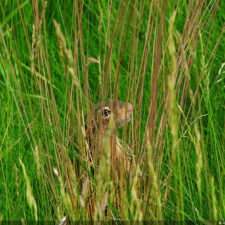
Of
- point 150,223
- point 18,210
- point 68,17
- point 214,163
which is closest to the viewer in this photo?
point 150,223

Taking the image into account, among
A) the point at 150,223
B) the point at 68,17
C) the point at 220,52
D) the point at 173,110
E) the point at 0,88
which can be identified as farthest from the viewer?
the point at 68,17

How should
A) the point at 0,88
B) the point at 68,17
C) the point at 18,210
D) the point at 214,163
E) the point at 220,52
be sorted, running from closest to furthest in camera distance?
1. the point at 18,210
2. the point at 214,163
3. the point at 220,52
4. the point at 0,88
5. the point at 68,17

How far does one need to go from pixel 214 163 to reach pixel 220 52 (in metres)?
0.95

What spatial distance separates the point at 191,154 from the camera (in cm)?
217

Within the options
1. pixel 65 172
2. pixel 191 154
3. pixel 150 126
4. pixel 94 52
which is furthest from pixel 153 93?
pixel 94 52

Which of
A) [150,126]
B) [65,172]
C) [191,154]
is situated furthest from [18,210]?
[191,154]

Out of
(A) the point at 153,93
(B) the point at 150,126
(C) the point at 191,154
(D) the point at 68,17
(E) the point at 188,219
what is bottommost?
(E) the point at 188,219

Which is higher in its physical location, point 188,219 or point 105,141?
point 105,141

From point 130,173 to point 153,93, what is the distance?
1.20 feet

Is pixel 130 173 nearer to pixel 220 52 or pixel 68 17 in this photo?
pixel 220 52

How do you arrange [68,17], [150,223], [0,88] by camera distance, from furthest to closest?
[68,17] → [0,88] → [150,223]

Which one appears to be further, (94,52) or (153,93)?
(94,52)

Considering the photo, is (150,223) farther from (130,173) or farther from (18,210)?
(18,210)

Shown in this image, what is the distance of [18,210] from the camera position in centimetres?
175
